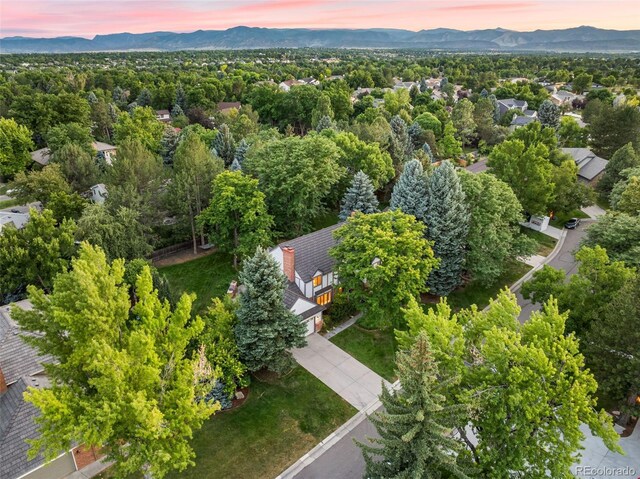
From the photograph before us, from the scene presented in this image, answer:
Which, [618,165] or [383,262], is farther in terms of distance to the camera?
[618,165]

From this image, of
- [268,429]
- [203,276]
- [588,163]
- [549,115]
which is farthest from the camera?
[549,115]

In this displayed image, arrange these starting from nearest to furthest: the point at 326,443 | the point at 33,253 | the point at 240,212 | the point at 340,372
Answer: the point at 326,443, the point at 340,372, the point at 33,253, the point at 240,212

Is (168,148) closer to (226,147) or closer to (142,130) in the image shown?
(142,130)

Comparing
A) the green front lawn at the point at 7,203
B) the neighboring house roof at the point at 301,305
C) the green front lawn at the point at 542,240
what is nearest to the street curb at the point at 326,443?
the neighboring house roof at the point at 301,305

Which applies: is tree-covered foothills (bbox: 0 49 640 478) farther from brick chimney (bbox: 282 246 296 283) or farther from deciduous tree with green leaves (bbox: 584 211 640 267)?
brick chimney (bbox: 282 246 296 283)

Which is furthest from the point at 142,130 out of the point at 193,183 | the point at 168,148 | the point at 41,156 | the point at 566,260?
the point at 566,260
